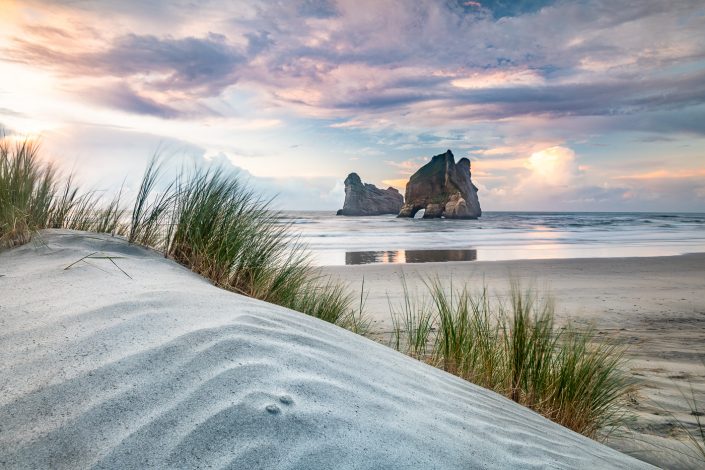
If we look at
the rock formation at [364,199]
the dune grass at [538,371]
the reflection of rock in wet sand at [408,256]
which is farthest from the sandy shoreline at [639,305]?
the rock formation at [364,199]

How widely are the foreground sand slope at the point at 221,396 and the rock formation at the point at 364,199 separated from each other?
77.4 metres

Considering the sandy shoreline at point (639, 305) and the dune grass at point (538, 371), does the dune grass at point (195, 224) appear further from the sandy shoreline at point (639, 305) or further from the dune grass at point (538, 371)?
the sandy shoreline at point (639, 305)

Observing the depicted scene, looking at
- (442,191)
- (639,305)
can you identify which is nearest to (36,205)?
(639,305)

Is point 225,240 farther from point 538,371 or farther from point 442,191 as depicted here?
point 442,191

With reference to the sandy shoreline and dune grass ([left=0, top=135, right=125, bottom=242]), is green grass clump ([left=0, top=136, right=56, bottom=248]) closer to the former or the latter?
dune grass ([left=0, top=135, right=125, bottom=242])

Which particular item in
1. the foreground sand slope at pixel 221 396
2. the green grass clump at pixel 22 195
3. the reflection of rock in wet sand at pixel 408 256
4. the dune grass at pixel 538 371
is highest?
the green grass clump at pixel 22 195

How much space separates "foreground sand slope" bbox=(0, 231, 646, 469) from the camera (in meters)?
1.17

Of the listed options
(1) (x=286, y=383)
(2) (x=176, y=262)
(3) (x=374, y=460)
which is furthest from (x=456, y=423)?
(2) (x=176, y=262)

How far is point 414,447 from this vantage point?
1.33 metres

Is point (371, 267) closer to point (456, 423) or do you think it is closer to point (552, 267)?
point (552, 267)

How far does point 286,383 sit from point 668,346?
5.37m

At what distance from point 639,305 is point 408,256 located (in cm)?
833

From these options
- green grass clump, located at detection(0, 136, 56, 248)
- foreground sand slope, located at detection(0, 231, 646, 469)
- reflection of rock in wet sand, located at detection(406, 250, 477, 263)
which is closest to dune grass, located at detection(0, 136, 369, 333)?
green grass clump, located at detection(0, 136, 56, 248)

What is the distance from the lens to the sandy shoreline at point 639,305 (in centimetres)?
354
